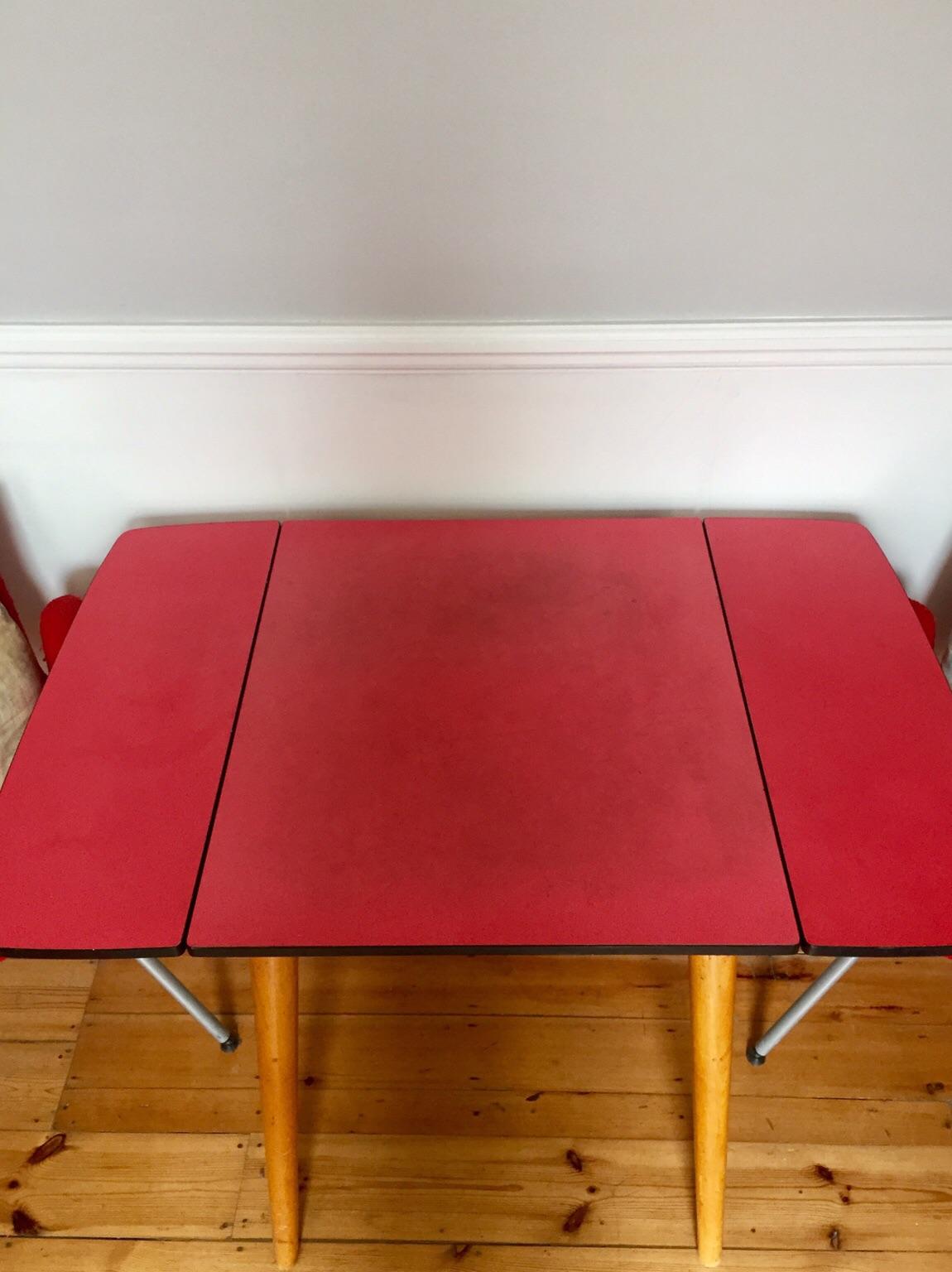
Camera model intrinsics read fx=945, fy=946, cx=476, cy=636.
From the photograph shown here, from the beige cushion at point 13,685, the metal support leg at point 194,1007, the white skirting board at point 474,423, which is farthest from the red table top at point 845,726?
the beige cushion at point 13,685

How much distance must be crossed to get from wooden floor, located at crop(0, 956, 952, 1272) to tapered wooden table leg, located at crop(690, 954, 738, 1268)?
7cm

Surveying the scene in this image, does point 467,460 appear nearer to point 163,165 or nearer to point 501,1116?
point 163,165

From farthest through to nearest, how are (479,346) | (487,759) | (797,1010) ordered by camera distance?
(797,1010) → (479,346) → (487,759)

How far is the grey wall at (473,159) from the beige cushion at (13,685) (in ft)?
1.54

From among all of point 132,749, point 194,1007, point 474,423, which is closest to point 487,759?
point 132,749

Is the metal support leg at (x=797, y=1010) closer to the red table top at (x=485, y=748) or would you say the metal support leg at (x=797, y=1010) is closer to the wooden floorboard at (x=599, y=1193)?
the wooden floorboard at (x=599, y=1193)

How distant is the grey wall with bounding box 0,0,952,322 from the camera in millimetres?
1027

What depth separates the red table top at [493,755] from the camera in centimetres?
96

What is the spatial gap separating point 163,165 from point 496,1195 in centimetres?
145

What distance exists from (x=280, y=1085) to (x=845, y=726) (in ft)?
2.68

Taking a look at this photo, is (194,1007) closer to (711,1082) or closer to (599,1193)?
(599,1193)

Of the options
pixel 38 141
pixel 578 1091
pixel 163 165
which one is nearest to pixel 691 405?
pixel 163 165

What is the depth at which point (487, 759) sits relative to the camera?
3.59ft

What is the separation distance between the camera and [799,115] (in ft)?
3.57
